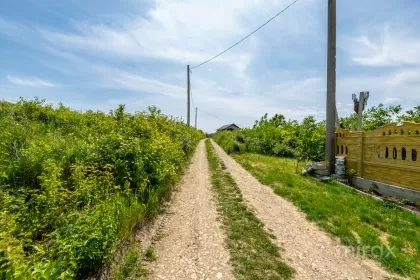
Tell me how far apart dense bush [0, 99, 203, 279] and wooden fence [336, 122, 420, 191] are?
647 cm

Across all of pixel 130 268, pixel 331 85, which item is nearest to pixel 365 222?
pixel 130 268

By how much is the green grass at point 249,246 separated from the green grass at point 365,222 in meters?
1.39

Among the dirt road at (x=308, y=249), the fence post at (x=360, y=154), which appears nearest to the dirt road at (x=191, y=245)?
the dirt road at (x=308, y=249)

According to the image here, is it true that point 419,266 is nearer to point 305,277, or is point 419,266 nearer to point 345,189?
point 305,277

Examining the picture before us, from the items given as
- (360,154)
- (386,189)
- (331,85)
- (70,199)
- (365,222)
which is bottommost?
(365,222)

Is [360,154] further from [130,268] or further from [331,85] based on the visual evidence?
[130,268]

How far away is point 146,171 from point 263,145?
15.0 m

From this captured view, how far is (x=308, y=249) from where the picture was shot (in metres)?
3.92

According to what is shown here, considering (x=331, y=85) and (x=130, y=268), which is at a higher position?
(x=331, y=85)

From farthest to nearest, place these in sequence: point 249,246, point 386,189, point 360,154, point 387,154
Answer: point 360,154 → point 387,154 → point 386,189 → point 249,246

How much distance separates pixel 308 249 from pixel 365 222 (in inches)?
77.9

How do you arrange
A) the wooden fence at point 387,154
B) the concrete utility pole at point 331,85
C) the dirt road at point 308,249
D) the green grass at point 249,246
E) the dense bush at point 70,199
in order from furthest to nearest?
1. the concrete utility pole at point 331,85
2. the wooden fence at point 387,154
3. the dirt road at point 308,249
4. the green grass at point 249,246
5. the dense bush at point 70,199

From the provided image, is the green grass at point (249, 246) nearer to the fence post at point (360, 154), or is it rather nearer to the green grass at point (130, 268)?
the green grass at point (130, 268)

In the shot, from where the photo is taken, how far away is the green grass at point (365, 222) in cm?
375
